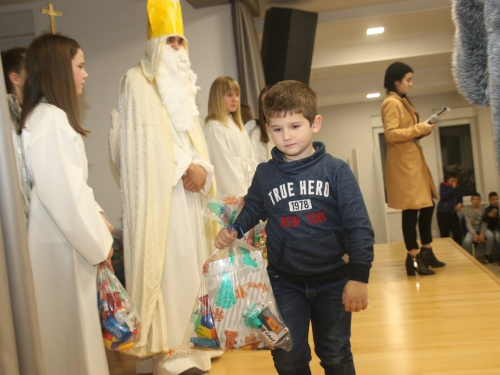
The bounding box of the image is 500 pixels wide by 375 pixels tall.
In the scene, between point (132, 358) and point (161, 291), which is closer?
point (161, 291)

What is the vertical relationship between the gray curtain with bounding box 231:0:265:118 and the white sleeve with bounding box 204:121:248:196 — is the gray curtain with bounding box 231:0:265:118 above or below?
above

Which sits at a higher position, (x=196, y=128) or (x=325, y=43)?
(x=325, y=43)

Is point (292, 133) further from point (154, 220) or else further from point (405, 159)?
point (405, 159)

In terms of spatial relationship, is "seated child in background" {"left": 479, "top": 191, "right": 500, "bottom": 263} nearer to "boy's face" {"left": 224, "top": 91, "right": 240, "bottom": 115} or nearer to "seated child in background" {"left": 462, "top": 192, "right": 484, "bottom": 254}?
"seated child in background" {"left": 462, "top": 192, "right": 484, "bottom": 254}

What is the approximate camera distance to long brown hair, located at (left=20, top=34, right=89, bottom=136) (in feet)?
6.51

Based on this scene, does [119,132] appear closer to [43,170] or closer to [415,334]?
[43,170]

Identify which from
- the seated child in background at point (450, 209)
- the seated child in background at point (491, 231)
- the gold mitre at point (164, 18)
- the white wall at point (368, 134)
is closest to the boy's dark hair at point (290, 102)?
the gold mitre at point (164, 18)

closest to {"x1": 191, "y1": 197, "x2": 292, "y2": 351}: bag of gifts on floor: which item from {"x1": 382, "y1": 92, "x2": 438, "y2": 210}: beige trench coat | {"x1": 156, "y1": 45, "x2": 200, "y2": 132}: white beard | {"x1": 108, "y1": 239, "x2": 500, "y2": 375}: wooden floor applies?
{"x1": 108, "y1": 239, "x2": 500, "y2": 375}: wooden floor

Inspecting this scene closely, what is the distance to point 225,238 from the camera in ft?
5.63

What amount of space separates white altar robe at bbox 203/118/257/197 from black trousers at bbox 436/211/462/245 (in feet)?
21.7

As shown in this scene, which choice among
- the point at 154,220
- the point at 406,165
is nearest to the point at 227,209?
the point at 154,220

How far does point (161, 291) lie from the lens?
98.6 inches

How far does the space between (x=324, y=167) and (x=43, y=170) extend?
2.95ft

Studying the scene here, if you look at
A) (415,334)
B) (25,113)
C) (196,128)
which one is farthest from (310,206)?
(415,334)
